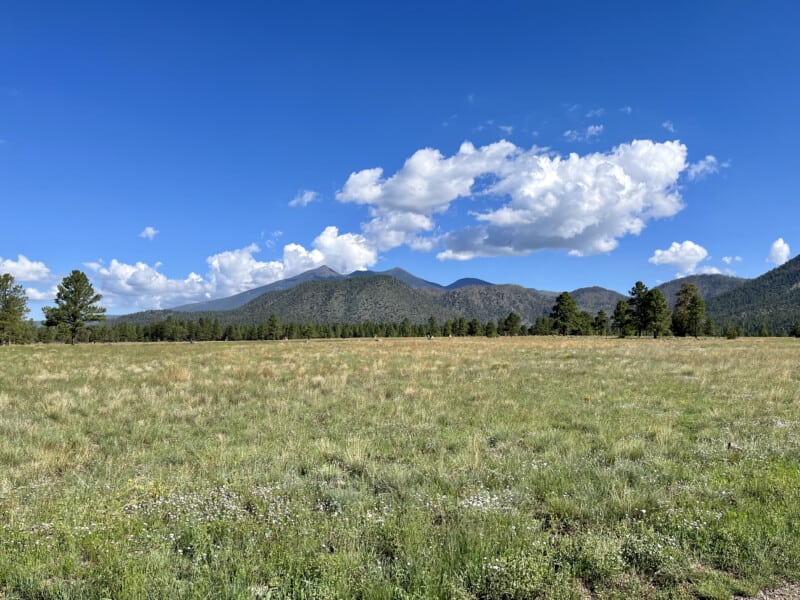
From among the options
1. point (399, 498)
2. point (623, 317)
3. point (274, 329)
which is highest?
point (623, 317)

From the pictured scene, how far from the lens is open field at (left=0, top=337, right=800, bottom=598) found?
161 inches

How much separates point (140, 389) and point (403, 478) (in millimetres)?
13124

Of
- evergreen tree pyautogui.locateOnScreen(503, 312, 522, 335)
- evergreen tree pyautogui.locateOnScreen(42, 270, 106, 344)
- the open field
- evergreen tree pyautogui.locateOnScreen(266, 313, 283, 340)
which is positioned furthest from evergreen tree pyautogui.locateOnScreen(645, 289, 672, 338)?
evergreen tree pyautogui.locateOnScreen(266, 313, 283, 340)

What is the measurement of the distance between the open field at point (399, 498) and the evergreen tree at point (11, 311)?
65.8 metres

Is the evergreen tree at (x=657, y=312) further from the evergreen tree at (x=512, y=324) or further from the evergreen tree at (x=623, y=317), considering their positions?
the evergreen tree at (x=512, y=324)

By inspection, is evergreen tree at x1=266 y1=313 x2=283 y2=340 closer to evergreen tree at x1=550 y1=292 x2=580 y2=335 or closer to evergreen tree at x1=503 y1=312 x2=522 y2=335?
evergreen tree at x1=503 y1=312 x2=522 y2=335

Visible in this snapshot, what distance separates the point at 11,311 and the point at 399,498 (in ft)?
263

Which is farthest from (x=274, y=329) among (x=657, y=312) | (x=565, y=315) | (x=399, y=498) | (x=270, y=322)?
(x=399, y=498)

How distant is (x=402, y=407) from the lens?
12.6 meters

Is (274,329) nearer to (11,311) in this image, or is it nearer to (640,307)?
(11,311)

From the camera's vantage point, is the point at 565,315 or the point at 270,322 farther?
the point at 270,322

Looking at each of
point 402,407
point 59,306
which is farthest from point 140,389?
point 59,306

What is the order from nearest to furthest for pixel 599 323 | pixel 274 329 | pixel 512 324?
1. pixel 599 323
2. pixel 512 324
3. pixel 274 329

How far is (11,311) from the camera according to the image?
61.8m
